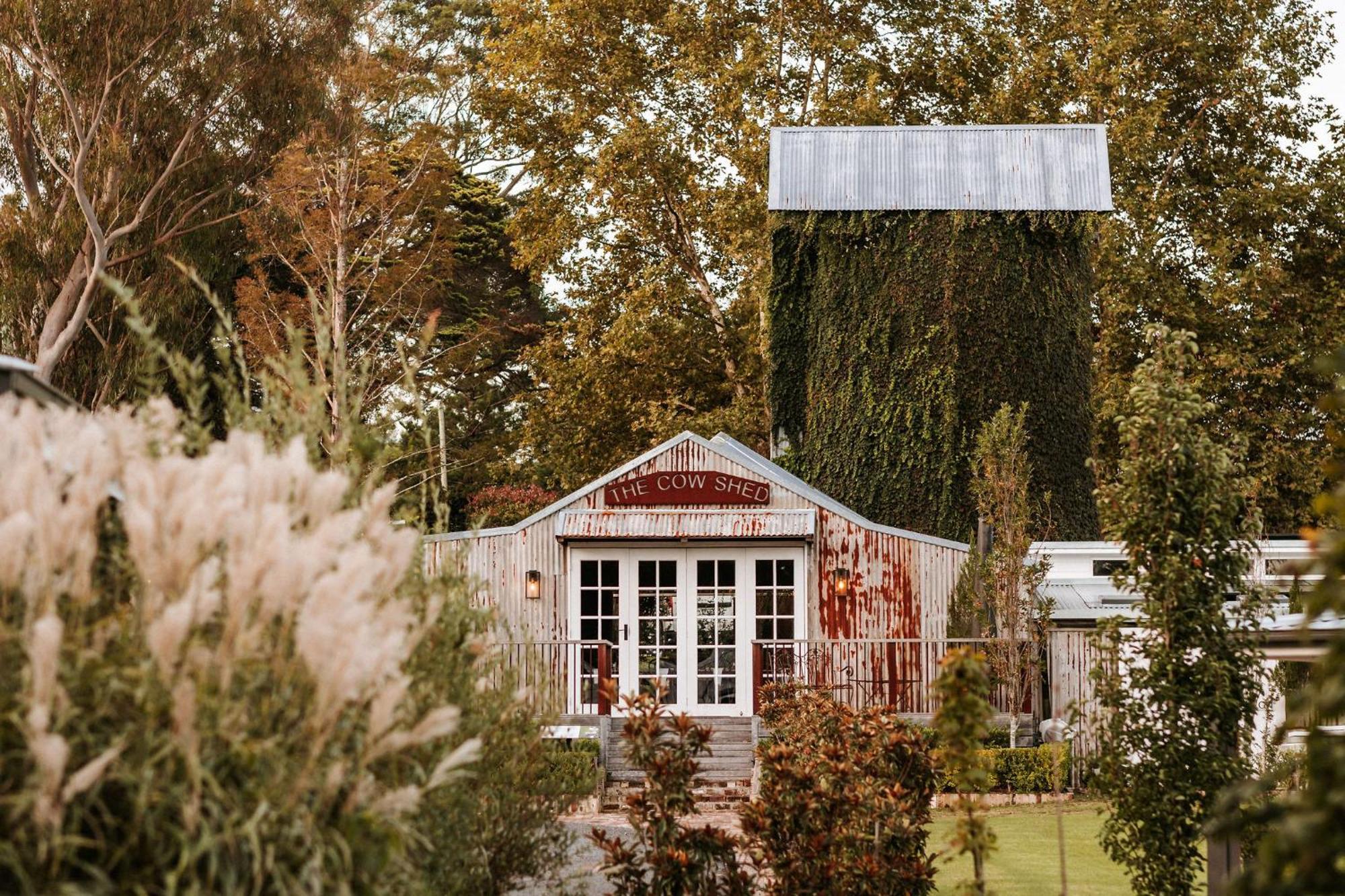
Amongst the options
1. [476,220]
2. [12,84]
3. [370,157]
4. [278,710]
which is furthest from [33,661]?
[476,220]

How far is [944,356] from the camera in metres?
19.3

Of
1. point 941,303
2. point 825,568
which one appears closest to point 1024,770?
point 825,568

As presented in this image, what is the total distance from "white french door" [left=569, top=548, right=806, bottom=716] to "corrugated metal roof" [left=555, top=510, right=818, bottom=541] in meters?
0.42

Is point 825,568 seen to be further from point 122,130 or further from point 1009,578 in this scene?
point 122,130

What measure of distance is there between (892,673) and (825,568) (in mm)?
1545

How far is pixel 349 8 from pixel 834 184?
35.7ft

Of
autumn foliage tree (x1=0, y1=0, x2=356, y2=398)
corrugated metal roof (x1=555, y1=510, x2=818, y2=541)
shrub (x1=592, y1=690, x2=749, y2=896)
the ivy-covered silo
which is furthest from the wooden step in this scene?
autumn foliage tree (x1=0, y1=0, x2=356, y2=398)

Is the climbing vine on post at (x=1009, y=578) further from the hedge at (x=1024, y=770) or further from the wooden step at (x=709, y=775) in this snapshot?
the wooden step at (x=709, y=775)

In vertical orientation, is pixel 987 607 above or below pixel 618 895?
above

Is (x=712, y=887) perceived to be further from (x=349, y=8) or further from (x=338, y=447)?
(x=349, y=8)

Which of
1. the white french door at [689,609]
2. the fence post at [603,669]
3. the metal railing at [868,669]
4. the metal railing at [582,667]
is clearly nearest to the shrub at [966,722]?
the metal railing at [582,667]

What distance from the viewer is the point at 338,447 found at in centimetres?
432

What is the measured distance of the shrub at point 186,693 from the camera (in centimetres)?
258

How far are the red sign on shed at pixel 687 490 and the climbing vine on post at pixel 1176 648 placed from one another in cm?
1022
